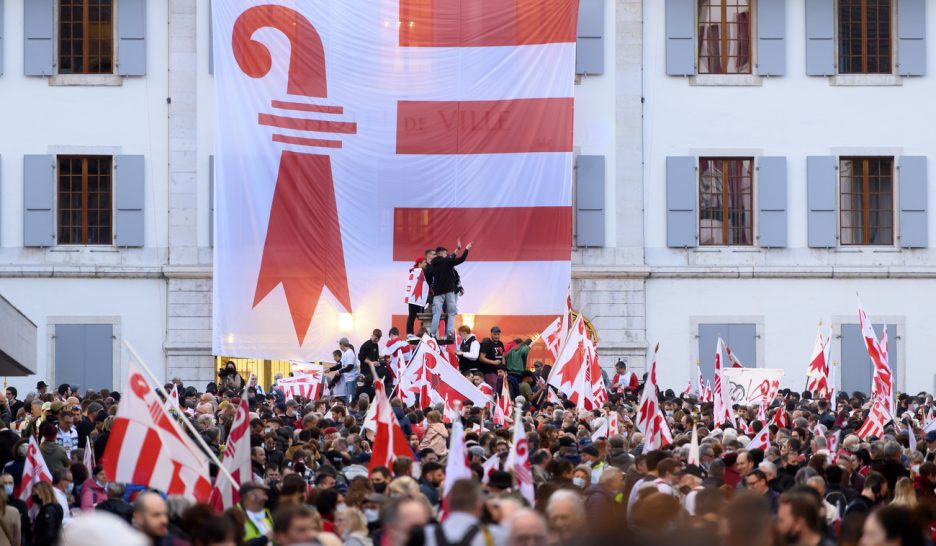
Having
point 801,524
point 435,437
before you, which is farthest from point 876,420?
point 801,524

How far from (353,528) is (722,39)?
24.4 m

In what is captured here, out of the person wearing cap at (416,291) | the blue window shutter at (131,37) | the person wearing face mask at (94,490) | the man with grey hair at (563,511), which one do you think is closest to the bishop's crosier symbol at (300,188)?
the person wearing cap at (416,291)

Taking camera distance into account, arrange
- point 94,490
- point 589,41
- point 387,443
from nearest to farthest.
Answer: point 387,443 → point 94,490 → point 589,41

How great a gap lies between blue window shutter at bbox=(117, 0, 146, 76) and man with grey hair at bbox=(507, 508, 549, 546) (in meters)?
25.4

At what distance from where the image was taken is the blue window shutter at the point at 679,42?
107 feet

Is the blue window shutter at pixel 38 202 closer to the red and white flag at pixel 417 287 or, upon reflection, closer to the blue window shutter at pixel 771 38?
the red and white flag at pixel 417 287

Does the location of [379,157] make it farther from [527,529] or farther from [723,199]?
[527,529]

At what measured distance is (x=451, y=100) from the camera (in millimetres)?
30203

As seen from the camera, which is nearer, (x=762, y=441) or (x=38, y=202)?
(x=762, y=441)

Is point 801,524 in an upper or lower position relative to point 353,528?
upper

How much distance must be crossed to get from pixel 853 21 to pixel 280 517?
2699 centimetres

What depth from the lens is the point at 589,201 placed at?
3259 centimetres

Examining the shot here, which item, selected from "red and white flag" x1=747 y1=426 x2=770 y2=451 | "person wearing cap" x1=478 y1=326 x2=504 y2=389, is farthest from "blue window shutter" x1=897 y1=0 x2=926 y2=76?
"red and white flag" x1=747 y1=426 x2=770 y2=451

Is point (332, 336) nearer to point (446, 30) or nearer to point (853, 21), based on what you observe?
point (446, 30)
